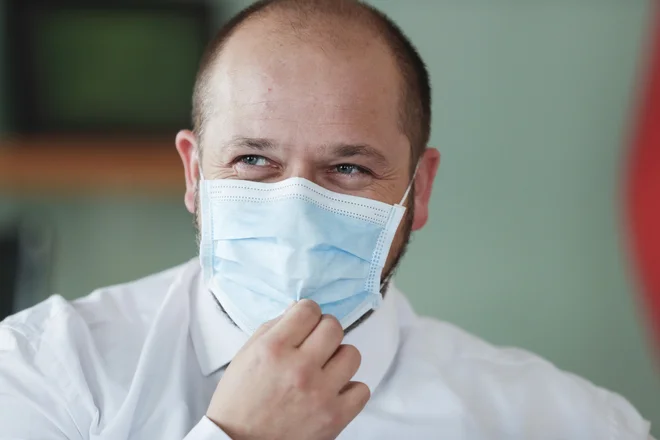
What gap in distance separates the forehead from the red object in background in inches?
58.5

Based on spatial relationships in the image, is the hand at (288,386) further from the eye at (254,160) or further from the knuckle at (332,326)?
the eye at (254,160)

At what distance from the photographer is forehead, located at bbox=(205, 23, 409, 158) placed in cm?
132

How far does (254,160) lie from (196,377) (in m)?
0.36

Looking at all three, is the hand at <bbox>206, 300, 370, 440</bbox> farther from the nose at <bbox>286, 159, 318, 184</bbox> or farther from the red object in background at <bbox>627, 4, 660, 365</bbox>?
the red object in background at <bbox>627, 4, 660, 365</bbox>

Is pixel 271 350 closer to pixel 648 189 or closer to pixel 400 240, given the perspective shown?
pixel 400 240

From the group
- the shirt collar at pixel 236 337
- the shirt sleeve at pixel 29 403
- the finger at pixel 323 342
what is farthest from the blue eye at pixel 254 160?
the shirt sleeve at pixel 29 403

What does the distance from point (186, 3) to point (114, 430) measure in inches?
67.1

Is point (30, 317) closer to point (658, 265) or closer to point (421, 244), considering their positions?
point (421, 244)

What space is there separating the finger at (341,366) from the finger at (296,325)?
0.05m

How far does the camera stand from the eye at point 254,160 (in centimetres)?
134

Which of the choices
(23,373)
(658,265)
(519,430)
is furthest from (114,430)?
(658,265)

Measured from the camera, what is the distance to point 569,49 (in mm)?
2729

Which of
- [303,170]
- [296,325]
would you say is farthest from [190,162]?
[296,325]

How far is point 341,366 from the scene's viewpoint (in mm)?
1107
